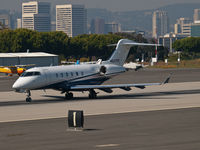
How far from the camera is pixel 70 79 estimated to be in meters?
43.3

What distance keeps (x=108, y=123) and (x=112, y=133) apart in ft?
11.7

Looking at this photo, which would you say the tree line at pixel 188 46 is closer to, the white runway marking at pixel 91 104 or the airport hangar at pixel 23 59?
the airport hangar at pixel 23 59

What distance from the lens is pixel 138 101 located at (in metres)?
40.3

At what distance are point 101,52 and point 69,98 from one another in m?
121

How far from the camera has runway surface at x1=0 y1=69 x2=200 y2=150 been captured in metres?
21.8

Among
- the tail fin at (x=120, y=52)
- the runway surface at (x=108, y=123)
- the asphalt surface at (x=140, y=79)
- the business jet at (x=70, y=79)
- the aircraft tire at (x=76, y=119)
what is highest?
the tail fin at (x=120, y=52)

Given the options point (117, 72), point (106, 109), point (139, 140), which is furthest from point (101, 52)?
point (139, 140)

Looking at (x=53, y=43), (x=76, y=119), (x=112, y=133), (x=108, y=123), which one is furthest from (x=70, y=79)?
(x=53, y=43)

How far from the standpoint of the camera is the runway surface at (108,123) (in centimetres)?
2178

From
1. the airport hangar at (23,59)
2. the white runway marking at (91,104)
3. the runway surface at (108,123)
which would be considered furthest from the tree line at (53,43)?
the runway surface at (108,123)

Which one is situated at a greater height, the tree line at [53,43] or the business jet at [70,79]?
the tree line at [53,43]

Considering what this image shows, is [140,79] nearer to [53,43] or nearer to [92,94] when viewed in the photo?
[92,94]

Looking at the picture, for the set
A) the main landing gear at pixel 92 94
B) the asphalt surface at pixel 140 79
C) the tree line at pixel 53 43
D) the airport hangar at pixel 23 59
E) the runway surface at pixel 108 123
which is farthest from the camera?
the tree line at pixel 53 43

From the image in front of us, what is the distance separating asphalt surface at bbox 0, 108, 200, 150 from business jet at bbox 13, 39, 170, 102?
36.5 feet
